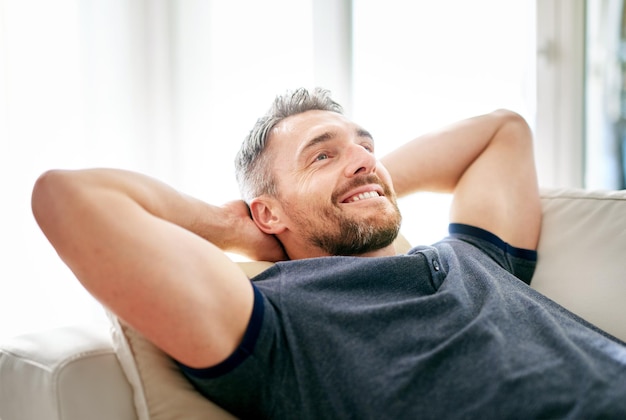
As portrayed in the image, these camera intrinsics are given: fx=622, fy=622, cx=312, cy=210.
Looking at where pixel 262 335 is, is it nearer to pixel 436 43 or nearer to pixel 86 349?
pixel 86 349

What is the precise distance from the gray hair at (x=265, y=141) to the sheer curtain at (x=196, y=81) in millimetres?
819

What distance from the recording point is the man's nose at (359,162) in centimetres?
143

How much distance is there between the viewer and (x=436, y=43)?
2.34 metres

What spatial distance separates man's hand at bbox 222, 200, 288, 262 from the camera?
4.58 ft

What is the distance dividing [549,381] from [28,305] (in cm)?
162

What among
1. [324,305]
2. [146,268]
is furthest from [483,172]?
[146,268]

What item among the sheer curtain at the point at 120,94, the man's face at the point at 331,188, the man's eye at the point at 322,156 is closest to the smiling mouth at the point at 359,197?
the man's face at the point at 331,188

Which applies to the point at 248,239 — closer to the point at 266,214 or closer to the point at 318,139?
the point at 266,214

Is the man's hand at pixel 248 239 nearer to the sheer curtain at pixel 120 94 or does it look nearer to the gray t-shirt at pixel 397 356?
the gray t-shirt at pixel 397 356

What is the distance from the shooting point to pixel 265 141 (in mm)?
1524

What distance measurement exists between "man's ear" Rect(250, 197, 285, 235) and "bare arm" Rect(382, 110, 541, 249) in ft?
1.24

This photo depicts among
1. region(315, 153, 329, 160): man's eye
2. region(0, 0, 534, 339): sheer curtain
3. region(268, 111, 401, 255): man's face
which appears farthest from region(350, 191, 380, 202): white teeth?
region(0, 0, 534, 339): sheer curtain

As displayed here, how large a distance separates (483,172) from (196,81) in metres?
1.33

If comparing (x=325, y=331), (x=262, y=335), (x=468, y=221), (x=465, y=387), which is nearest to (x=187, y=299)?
(x=262, y=335)
